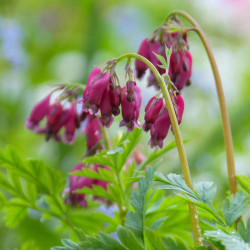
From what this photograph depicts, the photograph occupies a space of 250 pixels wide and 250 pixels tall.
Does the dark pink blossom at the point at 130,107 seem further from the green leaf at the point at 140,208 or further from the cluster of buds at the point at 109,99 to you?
the green leaf at the point at 140,208

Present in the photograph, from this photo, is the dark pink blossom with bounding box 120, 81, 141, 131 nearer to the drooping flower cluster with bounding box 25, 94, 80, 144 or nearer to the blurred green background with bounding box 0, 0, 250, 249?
the drooping flower cluster with bounding box 25, 94, 80, 144

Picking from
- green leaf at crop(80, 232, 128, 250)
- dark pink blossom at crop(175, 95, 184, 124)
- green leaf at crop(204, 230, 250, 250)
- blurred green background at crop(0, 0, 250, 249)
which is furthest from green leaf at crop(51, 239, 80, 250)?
blurred green background at crop(0, 0, 250, 249)

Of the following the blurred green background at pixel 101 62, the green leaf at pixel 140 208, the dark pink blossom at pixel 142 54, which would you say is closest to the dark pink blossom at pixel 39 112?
the dark pink blossom at pixel 142 54

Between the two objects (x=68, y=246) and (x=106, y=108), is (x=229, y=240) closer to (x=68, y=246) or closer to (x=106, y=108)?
(x=68, y=246)

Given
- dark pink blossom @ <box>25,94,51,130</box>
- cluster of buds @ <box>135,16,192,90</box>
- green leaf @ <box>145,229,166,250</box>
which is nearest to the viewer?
green leaf @ <box>145,229,166,250</box>

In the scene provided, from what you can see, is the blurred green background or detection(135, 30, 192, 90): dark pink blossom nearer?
detection(135, 30, 192, 90): dark pink blossom

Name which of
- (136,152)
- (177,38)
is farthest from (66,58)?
(177,38)
